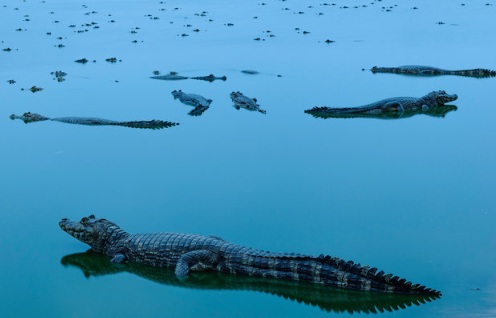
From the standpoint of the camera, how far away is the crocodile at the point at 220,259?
253 inches

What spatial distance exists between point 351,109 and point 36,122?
6.83 m

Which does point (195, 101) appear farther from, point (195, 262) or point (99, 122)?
point (195, 262)

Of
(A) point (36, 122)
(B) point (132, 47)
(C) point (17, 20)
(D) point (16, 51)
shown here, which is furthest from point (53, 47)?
(A) point (36, 122)

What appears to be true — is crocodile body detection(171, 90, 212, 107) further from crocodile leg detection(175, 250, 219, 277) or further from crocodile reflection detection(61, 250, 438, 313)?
crocodile leg detection(175, 250, 219, 277)

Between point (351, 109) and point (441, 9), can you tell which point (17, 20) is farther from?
point (351, 109)

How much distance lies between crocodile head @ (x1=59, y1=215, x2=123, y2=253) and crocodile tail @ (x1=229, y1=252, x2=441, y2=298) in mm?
1697

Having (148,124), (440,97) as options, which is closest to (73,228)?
(148,124)

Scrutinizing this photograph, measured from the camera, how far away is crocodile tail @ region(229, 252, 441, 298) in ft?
20.9

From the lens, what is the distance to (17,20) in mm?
31656

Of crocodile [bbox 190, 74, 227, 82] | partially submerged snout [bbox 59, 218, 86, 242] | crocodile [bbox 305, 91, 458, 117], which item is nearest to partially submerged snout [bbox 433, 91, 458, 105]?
crocodile [bbox 305, 91, 458, 117]

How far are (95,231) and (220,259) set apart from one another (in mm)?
1723

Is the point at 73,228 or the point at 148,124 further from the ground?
the point at 73,228

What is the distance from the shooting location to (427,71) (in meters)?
17.4

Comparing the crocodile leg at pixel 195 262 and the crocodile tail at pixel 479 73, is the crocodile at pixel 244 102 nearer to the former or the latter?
the crocodile tail at pixel 479 73
